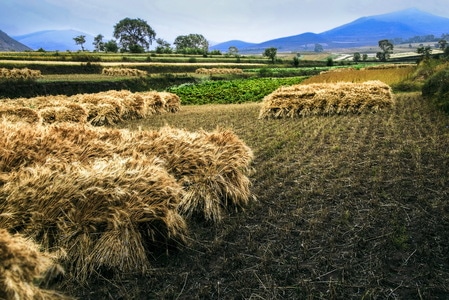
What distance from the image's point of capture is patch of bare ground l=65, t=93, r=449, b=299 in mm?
2934

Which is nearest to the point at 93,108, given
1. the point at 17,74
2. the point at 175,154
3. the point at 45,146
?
the point at 45,146

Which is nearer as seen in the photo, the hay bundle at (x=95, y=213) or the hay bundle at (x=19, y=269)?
the hay bundle at (x=19, y=269)

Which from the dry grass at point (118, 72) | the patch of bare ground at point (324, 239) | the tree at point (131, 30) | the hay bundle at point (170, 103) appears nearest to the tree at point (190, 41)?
the tree at point (131, 30)

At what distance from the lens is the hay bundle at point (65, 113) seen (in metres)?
12.1

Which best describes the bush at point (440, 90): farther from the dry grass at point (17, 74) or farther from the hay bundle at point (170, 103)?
the dry grass at point (17, 74)

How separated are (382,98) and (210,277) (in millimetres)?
12473

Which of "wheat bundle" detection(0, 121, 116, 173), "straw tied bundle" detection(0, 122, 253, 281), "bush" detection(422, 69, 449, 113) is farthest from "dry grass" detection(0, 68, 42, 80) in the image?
"bush" detection(422, 69, 449, 113)

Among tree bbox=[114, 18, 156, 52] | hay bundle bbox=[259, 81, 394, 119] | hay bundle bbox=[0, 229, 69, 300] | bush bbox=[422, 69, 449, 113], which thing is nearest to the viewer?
hay bundle bbox=[0, 229, 69, 300]

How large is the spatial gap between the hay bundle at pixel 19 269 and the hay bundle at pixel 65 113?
10.7m

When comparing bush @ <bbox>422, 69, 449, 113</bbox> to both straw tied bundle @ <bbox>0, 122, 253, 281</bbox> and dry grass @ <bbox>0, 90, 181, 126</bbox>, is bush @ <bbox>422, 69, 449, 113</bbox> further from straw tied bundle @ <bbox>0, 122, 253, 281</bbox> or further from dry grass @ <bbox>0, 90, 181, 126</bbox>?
dry grass @ <bbox>0, 90, 181, 126</bbox>

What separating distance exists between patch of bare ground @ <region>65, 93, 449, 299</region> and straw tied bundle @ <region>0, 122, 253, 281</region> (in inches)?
8.1

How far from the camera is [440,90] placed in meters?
13.3

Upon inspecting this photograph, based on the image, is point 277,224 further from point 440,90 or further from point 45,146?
point 440,90

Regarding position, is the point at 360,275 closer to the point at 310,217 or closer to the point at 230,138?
the point at 310,217
